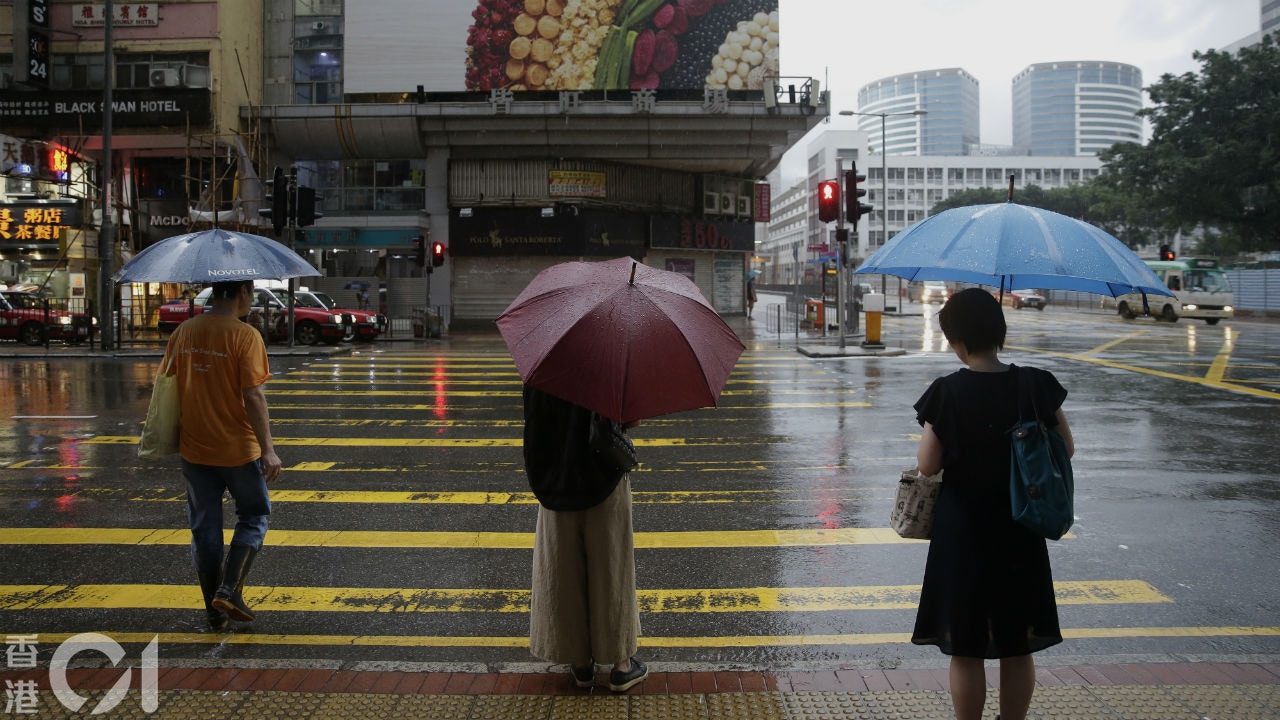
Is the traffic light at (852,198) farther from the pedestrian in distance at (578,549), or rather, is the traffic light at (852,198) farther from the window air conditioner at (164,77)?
the window air conditioner at (164,77)

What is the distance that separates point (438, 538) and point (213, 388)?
7.59 ft

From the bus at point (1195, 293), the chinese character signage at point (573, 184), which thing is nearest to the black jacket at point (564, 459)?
the chinese character signage at point (573, 184)

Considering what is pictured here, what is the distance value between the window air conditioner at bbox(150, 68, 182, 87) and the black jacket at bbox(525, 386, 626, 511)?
105ft

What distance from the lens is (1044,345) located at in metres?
23.6

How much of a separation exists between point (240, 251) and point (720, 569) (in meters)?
3.45

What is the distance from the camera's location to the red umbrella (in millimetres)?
3275

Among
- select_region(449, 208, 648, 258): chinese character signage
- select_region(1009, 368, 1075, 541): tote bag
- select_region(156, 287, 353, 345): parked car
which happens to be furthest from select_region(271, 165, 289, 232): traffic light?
select_region(1009, 368, 1075, 541): tote bag

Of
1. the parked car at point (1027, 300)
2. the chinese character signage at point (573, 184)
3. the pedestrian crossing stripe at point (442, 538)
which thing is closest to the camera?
the pedestrian crossing stripe at point (442, 538)

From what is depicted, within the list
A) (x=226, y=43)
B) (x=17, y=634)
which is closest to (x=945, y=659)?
(x=17, y=634)

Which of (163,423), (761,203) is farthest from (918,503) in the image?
(761,203)

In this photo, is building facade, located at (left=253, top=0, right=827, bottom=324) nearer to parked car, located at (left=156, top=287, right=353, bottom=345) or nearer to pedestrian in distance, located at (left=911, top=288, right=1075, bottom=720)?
parked car, located at (left=156, top=287, right=353, bottom=345)

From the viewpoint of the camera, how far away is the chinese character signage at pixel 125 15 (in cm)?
3105

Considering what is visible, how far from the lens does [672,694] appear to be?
12.8 ft

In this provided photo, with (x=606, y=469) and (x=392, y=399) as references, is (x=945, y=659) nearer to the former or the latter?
(x=606, y=469)
